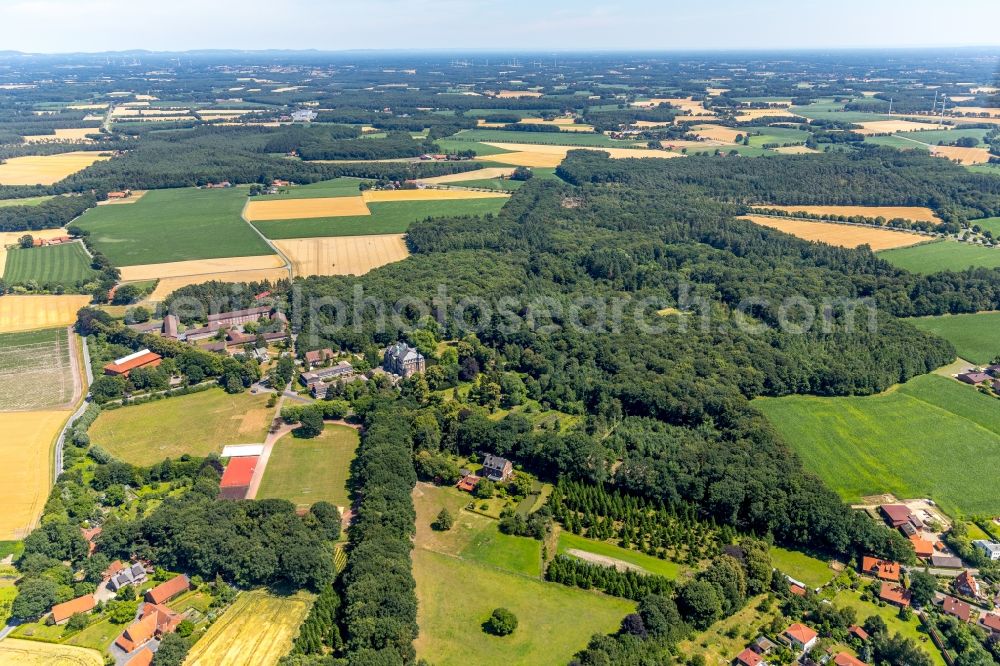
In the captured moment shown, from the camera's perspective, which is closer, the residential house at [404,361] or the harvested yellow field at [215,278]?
the residential house at [404,361]

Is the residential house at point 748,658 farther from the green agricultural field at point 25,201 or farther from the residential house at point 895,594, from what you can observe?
the green agricultural field at point 25,201

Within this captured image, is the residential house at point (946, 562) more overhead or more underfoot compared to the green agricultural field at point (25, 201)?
more underfoot

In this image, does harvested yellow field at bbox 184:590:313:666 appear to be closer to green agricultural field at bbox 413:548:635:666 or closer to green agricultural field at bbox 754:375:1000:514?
green agricultural field at bbox 413:548:635:666

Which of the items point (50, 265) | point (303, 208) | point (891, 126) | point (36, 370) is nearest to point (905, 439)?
point (36, 370)

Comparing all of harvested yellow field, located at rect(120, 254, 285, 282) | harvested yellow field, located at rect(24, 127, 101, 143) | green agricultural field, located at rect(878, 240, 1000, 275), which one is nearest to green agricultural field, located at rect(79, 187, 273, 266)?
harvested yellow field, located at rect(120, 254, 285, 282)

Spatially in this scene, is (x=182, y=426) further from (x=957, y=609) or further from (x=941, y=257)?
(x=941, y=257)

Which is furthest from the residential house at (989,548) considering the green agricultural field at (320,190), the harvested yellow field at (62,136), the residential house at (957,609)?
the harvested yellow field at (62,136)
